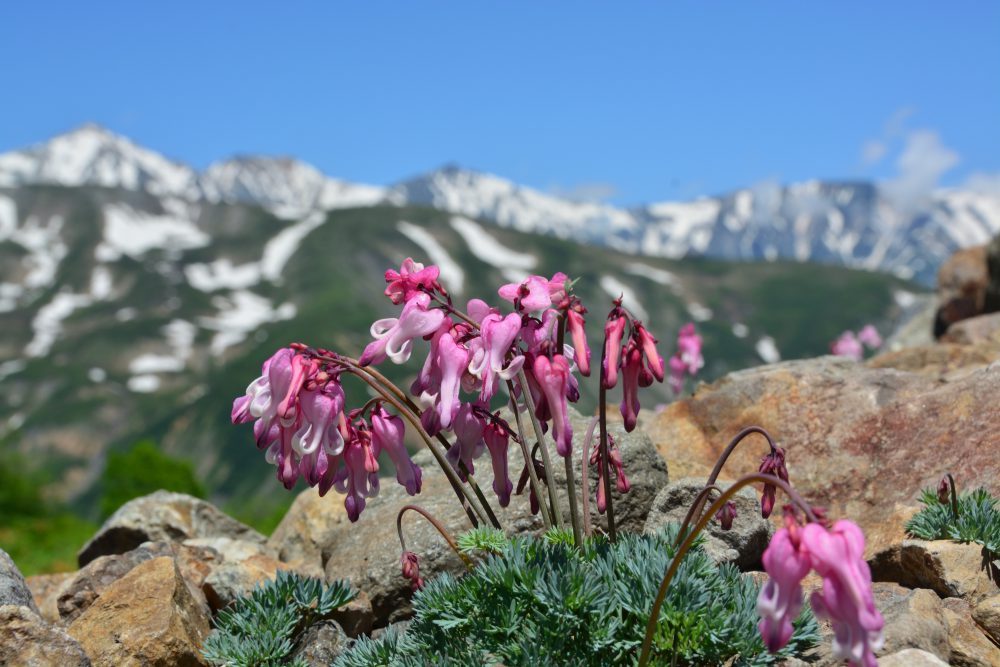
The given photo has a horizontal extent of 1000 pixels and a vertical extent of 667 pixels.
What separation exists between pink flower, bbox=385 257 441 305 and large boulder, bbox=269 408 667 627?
2834 mm

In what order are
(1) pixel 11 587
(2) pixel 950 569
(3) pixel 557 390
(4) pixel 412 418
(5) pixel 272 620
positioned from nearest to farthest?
1. (3) pixel 557 390
2. (4) pixel 412 418
3. (5) pixel 272 620
4. (2) pixel 950 569
5. (1) pixel 11 587

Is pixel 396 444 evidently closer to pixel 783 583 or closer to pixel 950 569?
pixel 783 583

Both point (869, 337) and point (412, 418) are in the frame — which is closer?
point (412, 418)

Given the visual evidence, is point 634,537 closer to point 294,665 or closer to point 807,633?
point 807,633

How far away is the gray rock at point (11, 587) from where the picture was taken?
7.62 metres

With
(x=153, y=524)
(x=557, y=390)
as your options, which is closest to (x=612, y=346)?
(x=557, y=390)

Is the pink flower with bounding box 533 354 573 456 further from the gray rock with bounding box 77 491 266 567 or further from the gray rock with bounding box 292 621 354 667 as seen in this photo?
the gray rock with bounding box 77 491 266 567

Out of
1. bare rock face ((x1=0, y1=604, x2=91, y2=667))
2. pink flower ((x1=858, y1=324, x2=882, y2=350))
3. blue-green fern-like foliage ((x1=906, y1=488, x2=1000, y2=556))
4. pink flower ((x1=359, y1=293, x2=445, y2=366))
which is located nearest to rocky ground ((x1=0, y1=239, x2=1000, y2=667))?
bare rock face ((x1=0, y1=604, x2=91, y2=667))

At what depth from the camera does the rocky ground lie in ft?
22.6

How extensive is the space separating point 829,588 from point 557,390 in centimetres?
165

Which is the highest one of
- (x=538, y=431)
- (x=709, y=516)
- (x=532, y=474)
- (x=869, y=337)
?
(x=869, y=337)

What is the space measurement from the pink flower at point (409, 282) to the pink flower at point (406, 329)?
→ 107mm

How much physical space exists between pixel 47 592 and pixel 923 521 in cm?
897

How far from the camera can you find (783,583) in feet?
13.4
